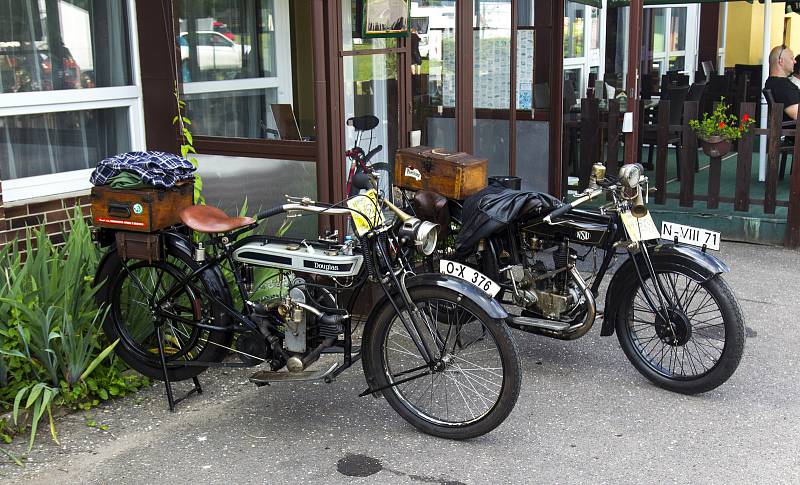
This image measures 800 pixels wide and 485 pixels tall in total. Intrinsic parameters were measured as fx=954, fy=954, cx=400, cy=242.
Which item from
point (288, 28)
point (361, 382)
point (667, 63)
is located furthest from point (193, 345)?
point (667, 63)

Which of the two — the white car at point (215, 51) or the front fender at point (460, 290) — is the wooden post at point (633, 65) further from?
the front fender at point (460, 290)

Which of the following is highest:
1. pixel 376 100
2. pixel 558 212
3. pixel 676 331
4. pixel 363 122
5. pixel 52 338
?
pixel 376 100

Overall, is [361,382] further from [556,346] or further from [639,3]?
[639,3]

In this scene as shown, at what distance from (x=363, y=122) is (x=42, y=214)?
215 cm

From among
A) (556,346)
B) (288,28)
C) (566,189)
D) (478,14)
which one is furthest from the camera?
(566,189)

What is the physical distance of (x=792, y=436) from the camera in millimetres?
4535

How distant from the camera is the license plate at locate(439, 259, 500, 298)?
4.54m

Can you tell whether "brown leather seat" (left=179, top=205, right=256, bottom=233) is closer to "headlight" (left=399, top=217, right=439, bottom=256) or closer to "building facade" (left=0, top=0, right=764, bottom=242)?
"headlight" (left=399, top=217, right=439, bottom=256)

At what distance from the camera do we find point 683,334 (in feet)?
16.1

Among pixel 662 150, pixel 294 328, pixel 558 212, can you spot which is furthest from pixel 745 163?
pixel 294 328

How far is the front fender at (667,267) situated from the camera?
4793mm

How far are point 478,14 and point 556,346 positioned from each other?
331 cm

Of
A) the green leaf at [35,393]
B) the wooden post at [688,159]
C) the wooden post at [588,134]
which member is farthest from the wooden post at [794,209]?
the green leaf at [35,393]

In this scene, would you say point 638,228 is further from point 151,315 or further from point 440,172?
point 151,315
